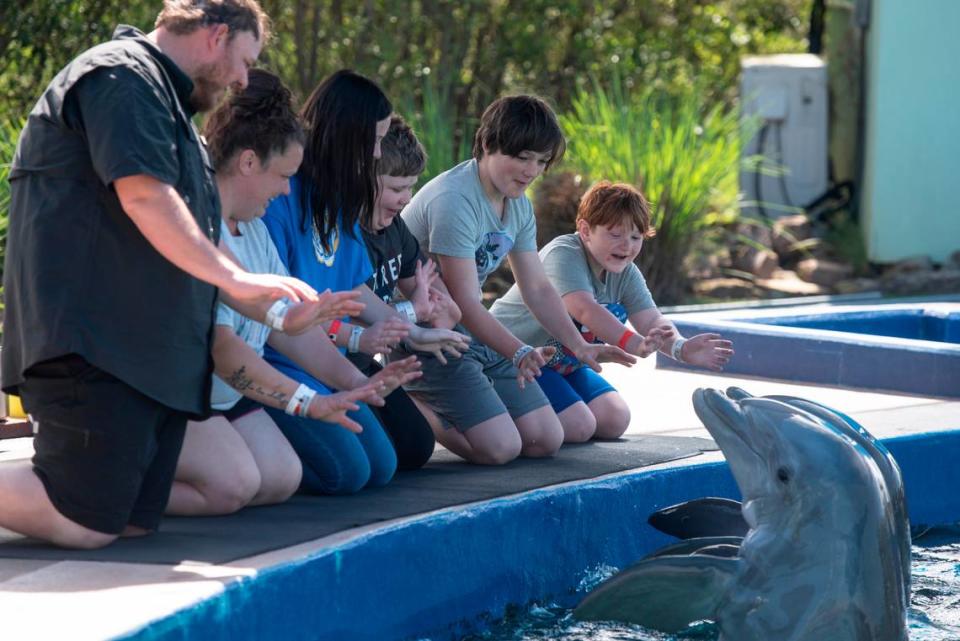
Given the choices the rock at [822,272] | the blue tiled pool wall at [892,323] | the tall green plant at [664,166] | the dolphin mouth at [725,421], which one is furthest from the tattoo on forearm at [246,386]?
the rock at [822,272]

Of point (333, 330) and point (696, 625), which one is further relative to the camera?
point (333, 330)

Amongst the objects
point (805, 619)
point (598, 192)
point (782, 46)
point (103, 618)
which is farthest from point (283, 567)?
point (782, 46)

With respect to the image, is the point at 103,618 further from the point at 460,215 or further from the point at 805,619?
the point at 460,215

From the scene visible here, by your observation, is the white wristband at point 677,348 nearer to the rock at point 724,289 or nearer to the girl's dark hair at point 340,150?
the girl's dark hair at point 340,150

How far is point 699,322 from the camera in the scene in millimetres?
7980

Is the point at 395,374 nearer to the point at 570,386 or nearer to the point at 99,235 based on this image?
the point at 99,235

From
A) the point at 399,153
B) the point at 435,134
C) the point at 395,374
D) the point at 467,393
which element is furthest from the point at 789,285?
the point at 395,374

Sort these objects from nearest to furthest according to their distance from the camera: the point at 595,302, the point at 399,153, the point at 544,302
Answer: the point at 399,153 < the point at 544,302 < the point at 595,302

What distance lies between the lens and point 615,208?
5.65 meters

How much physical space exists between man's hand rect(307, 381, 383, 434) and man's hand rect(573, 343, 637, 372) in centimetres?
136

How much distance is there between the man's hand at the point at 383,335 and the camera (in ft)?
14.9

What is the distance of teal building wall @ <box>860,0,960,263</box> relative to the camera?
13.6 m

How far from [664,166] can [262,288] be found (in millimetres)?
7796

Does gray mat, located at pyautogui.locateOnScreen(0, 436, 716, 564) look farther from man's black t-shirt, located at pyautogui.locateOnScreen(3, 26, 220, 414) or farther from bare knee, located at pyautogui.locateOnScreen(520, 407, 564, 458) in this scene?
man's black t-shirt, located at pyautogui.locateOnScreen(3, 26, 220, 414)
